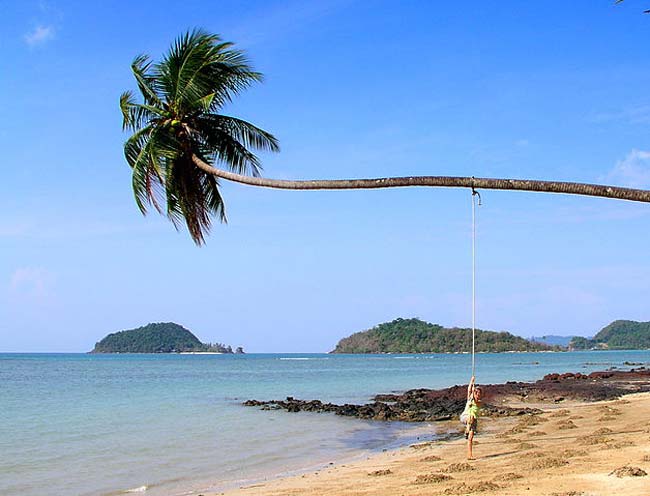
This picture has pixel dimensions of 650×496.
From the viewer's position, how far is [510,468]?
13469mm

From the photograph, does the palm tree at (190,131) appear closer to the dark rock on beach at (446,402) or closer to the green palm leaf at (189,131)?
the green palm leaf at (189,131)

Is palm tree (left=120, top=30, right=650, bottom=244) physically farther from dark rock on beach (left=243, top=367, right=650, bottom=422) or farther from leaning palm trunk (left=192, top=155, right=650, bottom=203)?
dark rock on beach (left=243, top=367, right=650, bottom=422)

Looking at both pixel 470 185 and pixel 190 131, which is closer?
pixel 470 185

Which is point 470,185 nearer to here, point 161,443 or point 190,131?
point 190,131

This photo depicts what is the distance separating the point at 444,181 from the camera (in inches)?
356

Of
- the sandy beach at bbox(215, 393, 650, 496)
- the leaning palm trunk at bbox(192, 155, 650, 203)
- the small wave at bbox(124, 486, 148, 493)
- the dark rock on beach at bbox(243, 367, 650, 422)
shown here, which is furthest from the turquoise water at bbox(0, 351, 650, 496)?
the leaning palm trunk at bbox(192, 155, 650, 203)

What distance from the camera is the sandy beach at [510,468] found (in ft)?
36.6

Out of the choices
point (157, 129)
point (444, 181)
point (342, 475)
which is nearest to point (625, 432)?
point (342, 475)

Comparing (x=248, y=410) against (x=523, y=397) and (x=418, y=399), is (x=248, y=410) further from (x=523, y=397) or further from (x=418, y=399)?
(x=523, y=397)

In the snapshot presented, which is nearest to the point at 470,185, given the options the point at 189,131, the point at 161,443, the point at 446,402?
the point at 189,131

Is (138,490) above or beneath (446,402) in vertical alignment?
beneath

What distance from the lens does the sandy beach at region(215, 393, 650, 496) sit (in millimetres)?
11148

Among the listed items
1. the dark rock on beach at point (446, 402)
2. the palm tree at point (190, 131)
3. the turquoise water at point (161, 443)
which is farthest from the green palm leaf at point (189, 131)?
the dark rock on beach at point (446, 402)

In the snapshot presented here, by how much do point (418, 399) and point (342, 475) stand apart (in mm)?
21078
